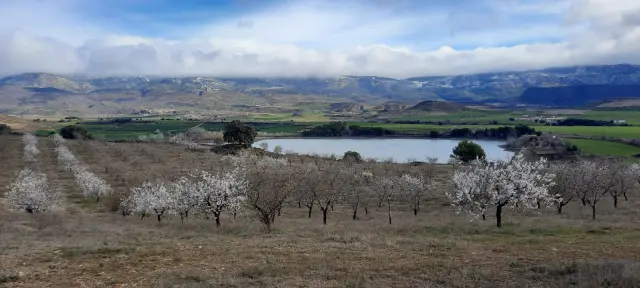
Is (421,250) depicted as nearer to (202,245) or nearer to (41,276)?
(202,245)

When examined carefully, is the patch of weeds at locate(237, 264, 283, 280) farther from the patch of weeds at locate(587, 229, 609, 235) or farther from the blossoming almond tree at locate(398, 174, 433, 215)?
the blossoming almond tree at locate(398, 174, 433, 215)

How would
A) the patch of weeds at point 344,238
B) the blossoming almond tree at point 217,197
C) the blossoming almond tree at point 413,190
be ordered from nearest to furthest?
the patch of weeds at point 344,238
the blossoming almond tree at point 217,197
the blossoming almond tree at point 413,190

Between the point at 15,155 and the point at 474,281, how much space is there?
12715 centimetres

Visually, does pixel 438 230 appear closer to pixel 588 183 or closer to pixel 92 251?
pixel 92 251

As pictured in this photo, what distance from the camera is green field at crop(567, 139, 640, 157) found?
129 meters

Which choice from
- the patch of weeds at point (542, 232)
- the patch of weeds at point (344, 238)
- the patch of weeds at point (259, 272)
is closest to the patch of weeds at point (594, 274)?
the patch of weeds at point (344, 238)

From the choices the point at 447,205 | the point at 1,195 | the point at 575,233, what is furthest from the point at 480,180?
the point at 1,195

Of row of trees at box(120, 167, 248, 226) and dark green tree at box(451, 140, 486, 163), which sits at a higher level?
row of trees at box(120, 167, 248, 226)

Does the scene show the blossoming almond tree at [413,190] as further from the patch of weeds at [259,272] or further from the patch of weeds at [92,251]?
the patch of weeds at [259,272]

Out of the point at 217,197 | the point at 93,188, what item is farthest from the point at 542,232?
the point at 93,188

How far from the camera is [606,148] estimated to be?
139625 mm

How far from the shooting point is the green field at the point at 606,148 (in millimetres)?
128988

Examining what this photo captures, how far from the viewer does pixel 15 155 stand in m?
115

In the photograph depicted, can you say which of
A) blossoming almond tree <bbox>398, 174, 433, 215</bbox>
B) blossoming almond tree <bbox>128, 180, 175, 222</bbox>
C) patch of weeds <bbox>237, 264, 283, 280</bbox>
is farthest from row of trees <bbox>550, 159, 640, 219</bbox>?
blossoming almond tree <bbox>128, 180, 175, 222</bbox>
